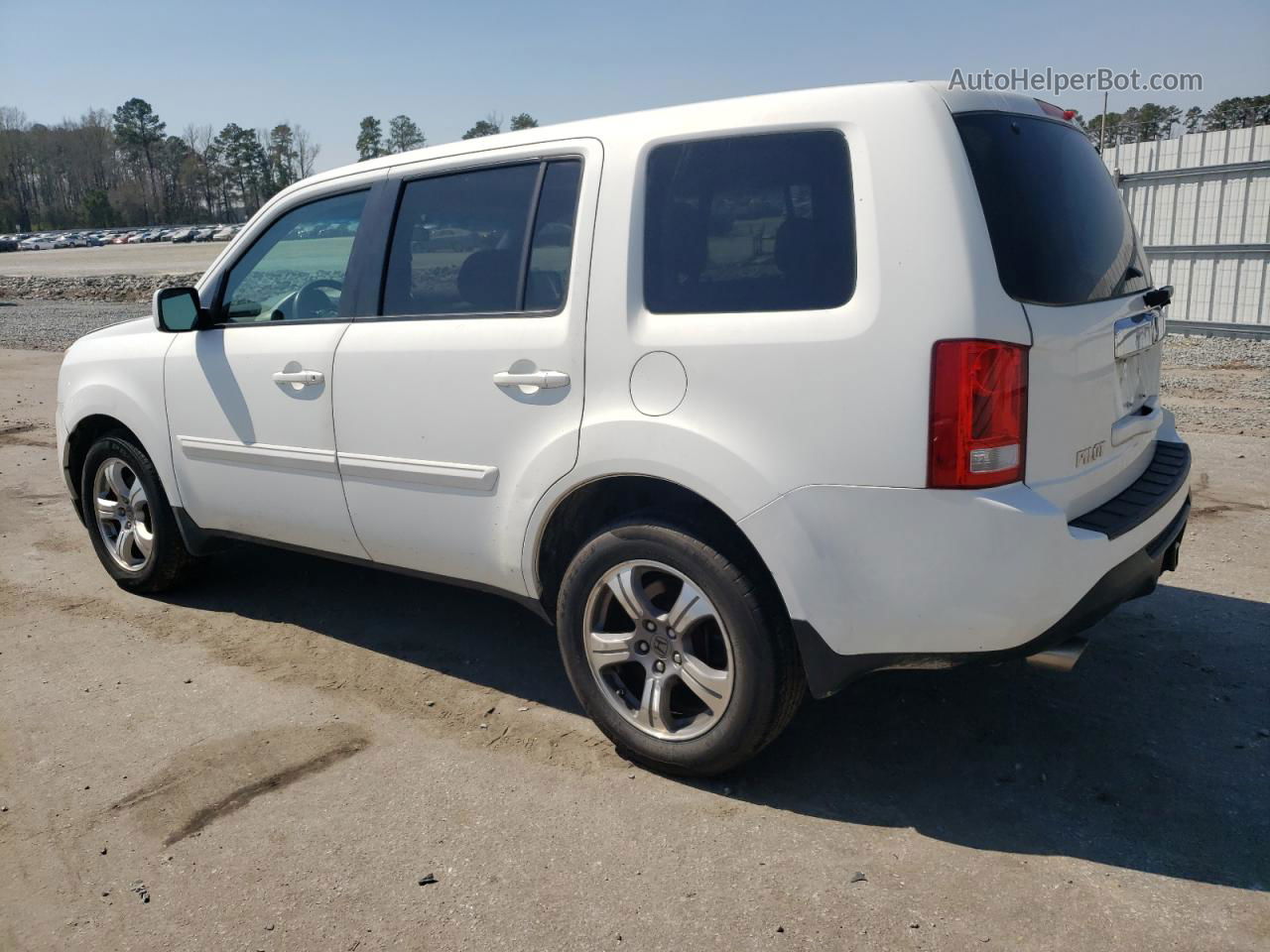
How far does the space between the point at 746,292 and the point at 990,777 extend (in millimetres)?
1701

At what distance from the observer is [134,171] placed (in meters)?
140

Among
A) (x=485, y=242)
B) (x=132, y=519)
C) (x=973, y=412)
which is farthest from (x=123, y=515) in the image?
(x=973, y=412)

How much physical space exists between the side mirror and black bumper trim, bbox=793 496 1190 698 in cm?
309

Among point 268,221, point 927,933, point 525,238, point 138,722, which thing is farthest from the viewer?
point 268,221

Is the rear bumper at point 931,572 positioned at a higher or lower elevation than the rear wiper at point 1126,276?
lower

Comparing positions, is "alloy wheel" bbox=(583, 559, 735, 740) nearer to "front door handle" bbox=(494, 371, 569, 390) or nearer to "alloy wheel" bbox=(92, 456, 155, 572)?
"front door handle" bbox=(494, 371, 569, 390)

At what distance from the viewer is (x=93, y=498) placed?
5473 millimetres

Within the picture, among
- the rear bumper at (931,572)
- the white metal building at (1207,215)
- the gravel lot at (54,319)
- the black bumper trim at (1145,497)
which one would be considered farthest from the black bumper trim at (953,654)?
the gravel lot at (54,319)

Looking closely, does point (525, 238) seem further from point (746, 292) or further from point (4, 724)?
point (4, 724)

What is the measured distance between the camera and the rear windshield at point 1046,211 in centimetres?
286

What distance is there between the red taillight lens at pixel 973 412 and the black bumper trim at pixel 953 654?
18.3 inches

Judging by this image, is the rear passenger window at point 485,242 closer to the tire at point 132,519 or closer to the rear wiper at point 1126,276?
the rear wiper at point 1126,276

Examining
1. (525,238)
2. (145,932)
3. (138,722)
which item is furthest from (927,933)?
(138,722)

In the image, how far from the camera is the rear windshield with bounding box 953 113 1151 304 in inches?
112
